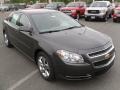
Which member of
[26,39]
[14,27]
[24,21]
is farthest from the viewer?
[14,27]

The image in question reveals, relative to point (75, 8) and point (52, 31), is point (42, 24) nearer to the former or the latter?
point (52, 31)

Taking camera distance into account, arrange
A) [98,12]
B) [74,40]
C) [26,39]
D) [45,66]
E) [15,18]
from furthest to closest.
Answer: [98,12], [15,18], [26,39], [45,66], [74,40]

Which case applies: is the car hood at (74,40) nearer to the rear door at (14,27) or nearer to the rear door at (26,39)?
the rear door at (26,39)

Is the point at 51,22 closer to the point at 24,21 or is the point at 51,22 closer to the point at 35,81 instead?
the point at 24,21

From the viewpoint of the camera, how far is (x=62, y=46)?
419cm

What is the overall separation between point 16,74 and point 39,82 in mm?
815

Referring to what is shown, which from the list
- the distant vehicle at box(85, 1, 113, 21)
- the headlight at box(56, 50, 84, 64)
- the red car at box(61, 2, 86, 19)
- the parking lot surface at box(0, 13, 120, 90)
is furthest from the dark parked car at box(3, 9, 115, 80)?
the red car at box(61, 2, 86, 19)

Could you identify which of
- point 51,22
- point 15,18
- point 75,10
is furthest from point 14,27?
point 75,10

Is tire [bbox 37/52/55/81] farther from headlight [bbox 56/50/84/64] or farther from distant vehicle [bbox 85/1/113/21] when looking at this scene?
distant vehicle [bbox 85/1/113/21]

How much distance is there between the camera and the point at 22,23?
5812 millimetres

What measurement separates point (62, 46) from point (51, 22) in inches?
55.7

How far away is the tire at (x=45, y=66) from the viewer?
14.4ft

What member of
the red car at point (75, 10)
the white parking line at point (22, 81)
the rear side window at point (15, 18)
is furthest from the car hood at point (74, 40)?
the red car at point (75, 10)

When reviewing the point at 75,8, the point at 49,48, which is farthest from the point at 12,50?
the point at 75,8
